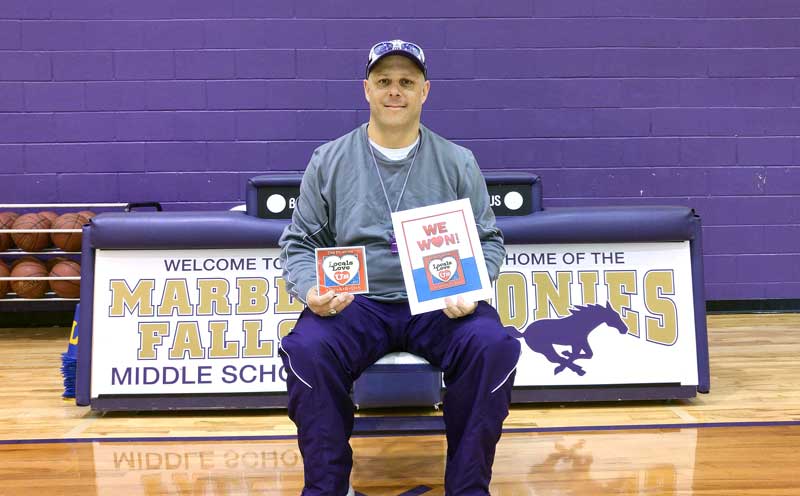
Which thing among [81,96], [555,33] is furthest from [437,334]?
[81,96]

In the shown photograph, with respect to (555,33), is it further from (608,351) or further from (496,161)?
(608,351)

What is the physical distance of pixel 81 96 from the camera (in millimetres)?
5109

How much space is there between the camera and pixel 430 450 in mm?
2781

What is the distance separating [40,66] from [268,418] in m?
3.21

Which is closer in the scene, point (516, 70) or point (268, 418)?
point (268, 418)

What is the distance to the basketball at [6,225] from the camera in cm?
476

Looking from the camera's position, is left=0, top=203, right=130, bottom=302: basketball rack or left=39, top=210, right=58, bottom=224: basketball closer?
left=0, top=203, right=130, bottom=302: basketball rack

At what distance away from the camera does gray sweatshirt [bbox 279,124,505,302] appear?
235 cm

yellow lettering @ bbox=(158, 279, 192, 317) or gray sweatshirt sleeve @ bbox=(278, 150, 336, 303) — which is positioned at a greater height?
gray sweatshirt sleeve @ bbox=(278, 150, 336, 303)

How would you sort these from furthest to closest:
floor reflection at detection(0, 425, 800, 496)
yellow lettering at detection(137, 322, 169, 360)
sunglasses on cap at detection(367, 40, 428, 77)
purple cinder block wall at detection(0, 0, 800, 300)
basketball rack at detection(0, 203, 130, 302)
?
purple cinder block wall at detection(0, 0, 800, 300), basketball rack at detection(0, 203, 130, 302), yellow lettering at detection(137, 322, 169, 360), floor reflection at detection(0, 425, 800, 496), sunglasses on cap at detection(367, 40, 428, 77)

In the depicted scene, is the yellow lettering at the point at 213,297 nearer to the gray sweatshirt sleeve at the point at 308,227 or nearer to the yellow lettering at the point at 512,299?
the gray sweatshirt sleeve at the point at 308,227

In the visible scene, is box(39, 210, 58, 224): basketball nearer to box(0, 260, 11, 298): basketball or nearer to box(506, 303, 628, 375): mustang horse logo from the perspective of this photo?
box(0, 260, 11, 298): basketball

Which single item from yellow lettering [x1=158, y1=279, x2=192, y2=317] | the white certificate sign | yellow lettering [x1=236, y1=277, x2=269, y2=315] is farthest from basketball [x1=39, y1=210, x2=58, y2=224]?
the white certificate sign

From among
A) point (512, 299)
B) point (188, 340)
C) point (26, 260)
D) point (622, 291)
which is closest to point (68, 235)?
point (26, 260)
